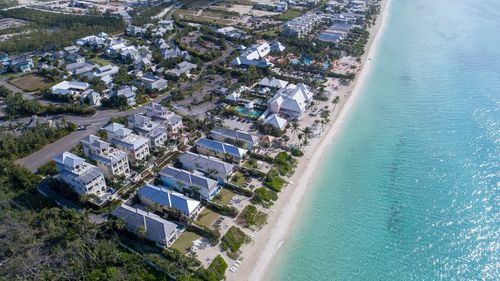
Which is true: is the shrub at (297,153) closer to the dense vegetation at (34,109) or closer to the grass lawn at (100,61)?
the dense vegetation at (34,109)

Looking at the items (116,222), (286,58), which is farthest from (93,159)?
(286,58)

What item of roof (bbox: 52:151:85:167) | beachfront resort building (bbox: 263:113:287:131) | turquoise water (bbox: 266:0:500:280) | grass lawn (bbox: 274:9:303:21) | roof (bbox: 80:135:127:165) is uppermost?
roof (bbox: 52:151:85:167)

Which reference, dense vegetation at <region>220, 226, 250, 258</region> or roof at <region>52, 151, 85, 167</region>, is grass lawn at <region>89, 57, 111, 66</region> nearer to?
roof at <region>52, 151, 85, 167</region>

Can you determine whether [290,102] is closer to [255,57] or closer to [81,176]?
[255,57]

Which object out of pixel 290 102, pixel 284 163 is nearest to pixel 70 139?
pixel 284 163

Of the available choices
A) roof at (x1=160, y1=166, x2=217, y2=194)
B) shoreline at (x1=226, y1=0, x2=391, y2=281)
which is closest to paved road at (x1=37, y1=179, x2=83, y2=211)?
roof at (x1=160, y1=166, x2=217, y2=194)
